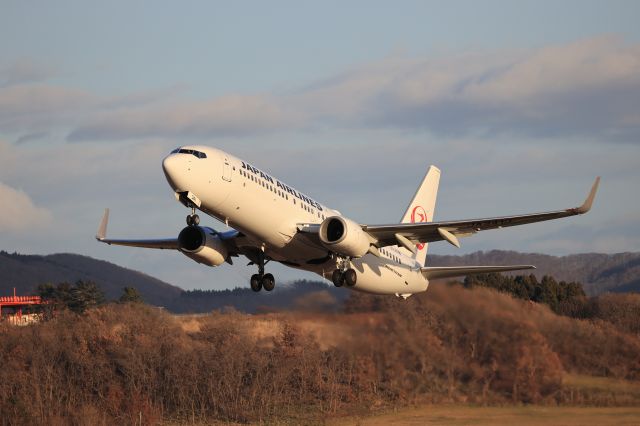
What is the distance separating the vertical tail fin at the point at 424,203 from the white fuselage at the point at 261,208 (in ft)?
22.5

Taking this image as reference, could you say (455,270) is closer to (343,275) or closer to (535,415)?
(343,275)

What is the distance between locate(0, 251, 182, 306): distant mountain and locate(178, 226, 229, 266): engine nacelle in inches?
4777

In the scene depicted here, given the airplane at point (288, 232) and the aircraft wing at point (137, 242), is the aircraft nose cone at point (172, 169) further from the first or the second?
the aircraft wing at point (137, 242)

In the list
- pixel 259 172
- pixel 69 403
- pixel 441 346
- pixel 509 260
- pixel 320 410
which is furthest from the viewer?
pixel 509 260

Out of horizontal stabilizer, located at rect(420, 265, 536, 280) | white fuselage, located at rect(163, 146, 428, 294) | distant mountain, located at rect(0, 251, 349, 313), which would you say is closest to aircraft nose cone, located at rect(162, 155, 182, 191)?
white fuselage, located at rect(163, 146, 428, 294)

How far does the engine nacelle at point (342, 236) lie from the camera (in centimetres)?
3841

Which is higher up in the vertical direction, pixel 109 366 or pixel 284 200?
pixel 284 200

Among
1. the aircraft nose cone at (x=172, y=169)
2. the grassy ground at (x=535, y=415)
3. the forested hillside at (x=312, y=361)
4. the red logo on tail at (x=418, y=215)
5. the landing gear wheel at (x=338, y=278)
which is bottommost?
the grassy ground at (x=535, y=415)

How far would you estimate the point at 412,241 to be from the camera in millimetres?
41219


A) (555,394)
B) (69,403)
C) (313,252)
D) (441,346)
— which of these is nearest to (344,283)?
(313,252)

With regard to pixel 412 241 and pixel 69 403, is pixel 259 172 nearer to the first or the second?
pixel 412 241

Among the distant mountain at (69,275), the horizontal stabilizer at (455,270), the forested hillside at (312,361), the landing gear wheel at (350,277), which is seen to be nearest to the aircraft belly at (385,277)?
the horizontal stabilizer at (455,270)

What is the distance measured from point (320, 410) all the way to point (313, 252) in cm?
1164

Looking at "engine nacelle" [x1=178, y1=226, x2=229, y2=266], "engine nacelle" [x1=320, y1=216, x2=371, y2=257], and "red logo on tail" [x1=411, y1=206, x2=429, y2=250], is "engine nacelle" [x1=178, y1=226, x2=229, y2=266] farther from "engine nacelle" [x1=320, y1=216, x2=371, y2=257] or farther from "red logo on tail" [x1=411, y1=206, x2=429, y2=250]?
"red logo on tail" [x1=411, y1=206, x2=429, y2=250]
